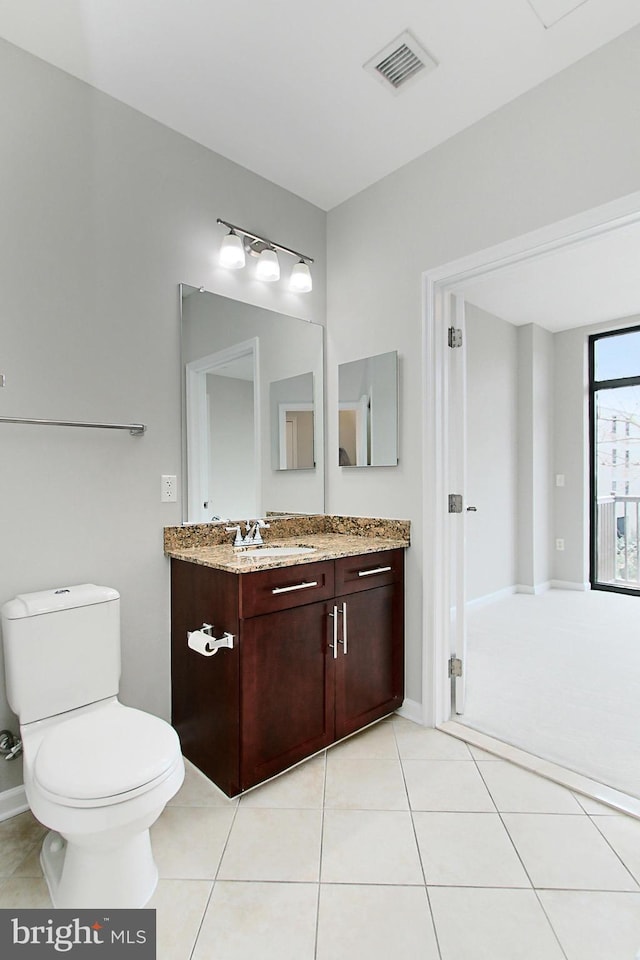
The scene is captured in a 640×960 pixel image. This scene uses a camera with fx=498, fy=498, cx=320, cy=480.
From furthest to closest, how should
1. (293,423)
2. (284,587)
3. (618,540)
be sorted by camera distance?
(618,540) → (293,423) → (284,587)

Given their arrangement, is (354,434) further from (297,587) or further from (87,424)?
(87,424)

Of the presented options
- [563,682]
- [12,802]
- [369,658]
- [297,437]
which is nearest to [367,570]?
[369,658]

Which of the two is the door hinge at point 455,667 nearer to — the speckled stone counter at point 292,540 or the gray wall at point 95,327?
the speckled stone counter at point 292,540

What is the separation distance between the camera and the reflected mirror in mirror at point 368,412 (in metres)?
2.46

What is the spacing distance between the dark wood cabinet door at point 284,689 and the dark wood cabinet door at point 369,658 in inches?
3.2

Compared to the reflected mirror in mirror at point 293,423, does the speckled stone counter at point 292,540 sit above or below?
below

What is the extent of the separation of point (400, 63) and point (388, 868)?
108 inches

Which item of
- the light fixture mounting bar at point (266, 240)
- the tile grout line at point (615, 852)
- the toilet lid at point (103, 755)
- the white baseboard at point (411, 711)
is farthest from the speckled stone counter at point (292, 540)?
the light fixture mounting bar at point (266, 240)

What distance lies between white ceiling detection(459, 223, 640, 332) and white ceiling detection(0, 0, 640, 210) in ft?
3.97

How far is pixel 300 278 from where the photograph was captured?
2646mm

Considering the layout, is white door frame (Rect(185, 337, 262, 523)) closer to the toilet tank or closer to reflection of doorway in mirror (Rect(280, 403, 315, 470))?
reflection of doorway in mirror (Rect(280, 403, 315, 470))

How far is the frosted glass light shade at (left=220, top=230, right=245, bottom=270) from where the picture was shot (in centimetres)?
231

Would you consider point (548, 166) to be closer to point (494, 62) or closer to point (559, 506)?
point (494, 62)

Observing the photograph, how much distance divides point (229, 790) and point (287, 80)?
269cm
